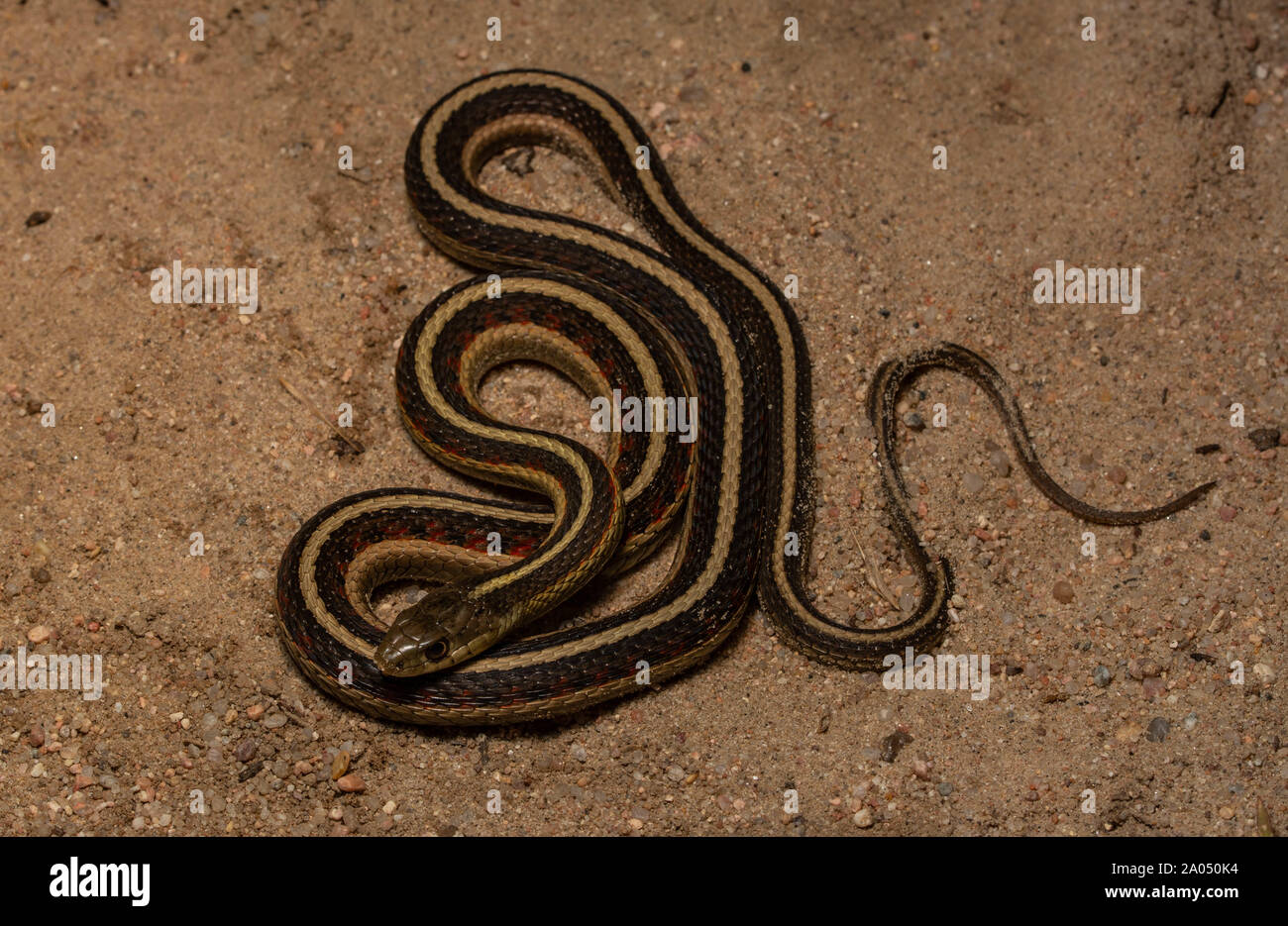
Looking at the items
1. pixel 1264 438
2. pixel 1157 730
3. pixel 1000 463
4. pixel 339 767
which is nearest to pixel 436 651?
pixel 339 767

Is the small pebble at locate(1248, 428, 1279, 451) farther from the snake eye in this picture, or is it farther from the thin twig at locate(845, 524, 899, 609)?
the snake eye

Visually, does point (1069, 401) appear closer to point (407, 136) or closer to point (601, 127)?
point (601, 127)

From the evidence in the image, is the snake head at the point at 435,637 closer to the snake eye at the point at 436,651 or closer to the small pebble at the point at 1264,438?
the snake eye at the point at 436,651

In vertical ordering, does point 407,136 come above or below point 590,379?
above

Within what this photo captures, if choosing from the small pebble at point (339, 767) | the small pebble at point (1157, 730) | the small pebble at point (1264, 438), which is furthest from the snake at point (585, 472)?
the small pebble at point (1157, 730)

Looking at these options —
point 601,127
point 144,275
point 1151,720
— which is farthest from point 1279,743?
point 144,275
